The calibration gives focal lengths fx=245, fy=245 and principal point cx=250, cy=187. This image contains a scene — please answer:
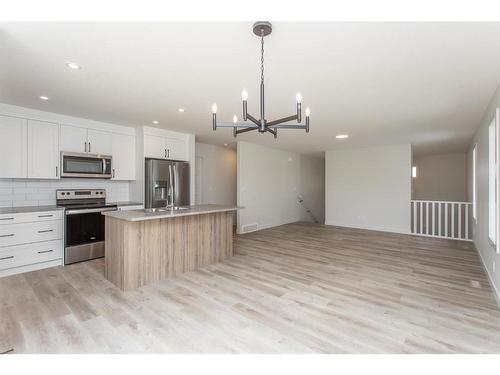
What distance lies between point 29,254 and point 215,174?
4.32m

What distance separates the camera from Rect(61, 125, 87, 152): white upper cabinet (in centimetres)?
400

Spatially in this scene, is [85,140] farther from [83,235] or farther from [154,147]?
[83,235]

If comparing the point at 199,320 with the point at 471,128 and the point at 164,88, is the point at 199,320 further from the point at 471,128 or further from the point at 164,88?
the point at 471,128

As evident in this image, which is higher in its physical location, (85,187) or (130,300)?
(85,187)

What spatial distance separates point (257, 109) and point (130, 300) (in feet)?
9.48

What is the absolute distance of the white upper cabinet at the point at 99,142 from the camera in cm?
429

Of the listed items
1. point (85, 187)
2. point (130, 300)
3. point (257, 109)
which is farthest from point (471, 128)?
point (85, 187)

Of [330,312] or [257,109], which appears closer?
[330,312]

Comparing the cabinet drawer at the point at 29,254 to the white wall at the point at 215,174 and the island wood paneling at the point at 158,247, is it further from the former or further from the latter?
the white wall at the point at 215,174

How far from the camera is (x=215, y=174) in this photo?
6988 millimetres

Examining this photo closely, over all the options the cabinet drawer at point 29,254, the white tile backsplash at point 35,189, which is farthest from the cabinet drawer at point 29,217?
the white tile backsplash at point 35,189

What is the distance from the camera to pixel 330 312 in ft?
7.85

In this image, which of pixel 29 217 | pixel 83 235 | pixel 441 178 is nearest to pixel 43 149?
pixel 29 217

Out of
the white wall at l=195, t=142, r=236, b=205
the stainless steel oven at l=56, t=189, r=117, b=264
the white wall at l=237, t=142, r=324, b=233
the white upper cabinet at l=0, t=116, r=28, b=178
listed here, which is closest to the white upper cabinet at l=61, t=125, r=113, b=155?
the white upper cabinet at l=0, t=116, r=28, b=178
